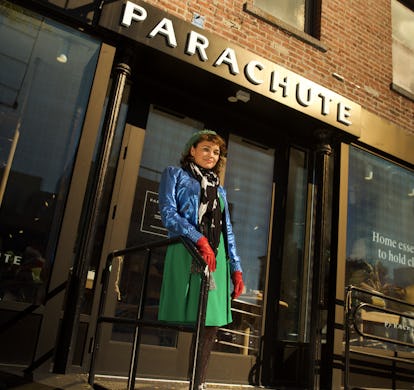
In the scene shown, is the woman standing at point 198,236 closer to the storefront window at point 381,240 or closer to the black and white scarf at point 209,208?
the black and white scarf at point 209,208

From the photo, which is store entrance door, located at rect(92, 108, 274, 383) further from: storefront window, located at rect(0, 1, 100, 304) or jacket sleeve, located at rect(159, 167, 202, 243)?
jacket sleeve, located at rect(159, 167, 202, 243)

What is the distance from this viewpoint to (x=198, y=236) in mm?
2879

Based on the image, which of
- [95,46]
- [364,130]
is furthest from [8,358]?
[364,130]

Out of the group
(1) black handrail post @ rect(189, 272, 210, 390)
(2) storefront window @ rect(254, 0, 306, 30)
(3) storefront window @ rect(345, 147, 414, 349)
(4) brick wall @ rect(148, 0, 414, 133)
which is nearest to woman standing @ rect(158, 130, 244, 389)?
(1) black handrail post @ rect(189, 272, 210, 390)

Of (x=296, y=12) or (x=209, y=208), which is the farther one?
(x=296, y=12)

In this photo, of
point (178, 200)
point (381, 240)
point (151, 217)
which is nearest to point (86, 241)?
point (151, 217)

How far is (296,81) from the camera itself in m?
5.22

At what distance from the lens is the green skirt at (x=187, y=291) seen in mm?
2771

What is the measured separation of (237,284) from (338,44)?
178 inches

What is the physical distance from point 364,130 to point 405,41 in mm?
2638

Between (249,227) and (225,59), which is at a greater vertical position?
(225,59)

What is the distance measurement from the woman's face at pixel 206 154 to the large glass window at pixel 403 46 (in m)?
4.92

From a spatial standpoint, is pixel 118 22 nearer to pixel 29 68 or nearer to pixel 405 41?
pixel 29 68

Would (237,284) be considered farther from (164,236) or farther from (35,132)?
(35,132)
